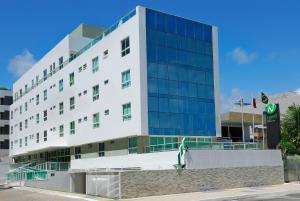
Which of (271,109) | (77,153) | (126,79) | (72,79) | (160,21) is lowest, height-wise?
(77,153)

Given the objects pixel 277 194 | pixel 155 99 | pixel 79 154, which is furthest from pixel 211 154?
pixel 79 154

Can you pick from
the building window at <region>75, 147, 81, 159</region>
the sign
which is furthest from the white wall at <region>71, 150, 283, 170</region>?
the building window at <region>75, 147, 81, 159</region>

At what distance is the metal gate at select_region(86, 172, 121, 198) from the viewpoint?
86.8 feet

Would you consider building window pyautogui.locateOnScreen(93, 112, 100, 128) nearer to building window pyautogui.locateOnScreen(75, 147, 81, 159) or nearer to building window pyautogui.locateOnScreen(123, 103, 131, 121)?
building window pyautogui.locateOnScreen(123, 103, 131, 121)

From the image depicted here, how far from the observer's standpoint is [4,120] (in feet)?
292

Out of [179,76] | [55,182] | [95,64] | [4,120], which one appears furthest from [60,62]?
[4,120]

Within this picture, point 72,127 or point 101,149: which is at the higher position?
point 72,127

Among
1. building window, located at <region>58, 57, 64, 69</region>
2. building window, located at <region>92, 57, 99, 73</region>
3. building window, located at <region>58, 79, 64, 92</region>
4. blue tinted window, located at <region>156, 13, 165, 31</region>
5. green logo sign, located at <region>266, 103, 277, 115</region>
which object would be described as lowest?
green logo sign, located at <region>266, 103, 277, 115</region>

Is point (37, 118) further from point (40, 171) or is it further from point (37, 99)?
point (40, 171)

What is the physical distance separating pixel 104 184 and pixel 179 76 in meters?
16.0

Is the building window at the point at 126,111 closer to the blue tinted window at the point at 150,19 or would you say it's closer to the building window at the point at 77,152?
the blue tinted window at the point at 150,19

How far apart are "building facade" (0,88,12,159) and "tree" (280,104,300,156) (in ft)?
195

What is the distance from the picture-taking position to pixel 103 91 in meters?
44.2

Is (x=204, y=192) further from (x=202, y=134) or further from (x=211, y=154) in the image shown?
(x=202, y=134)
